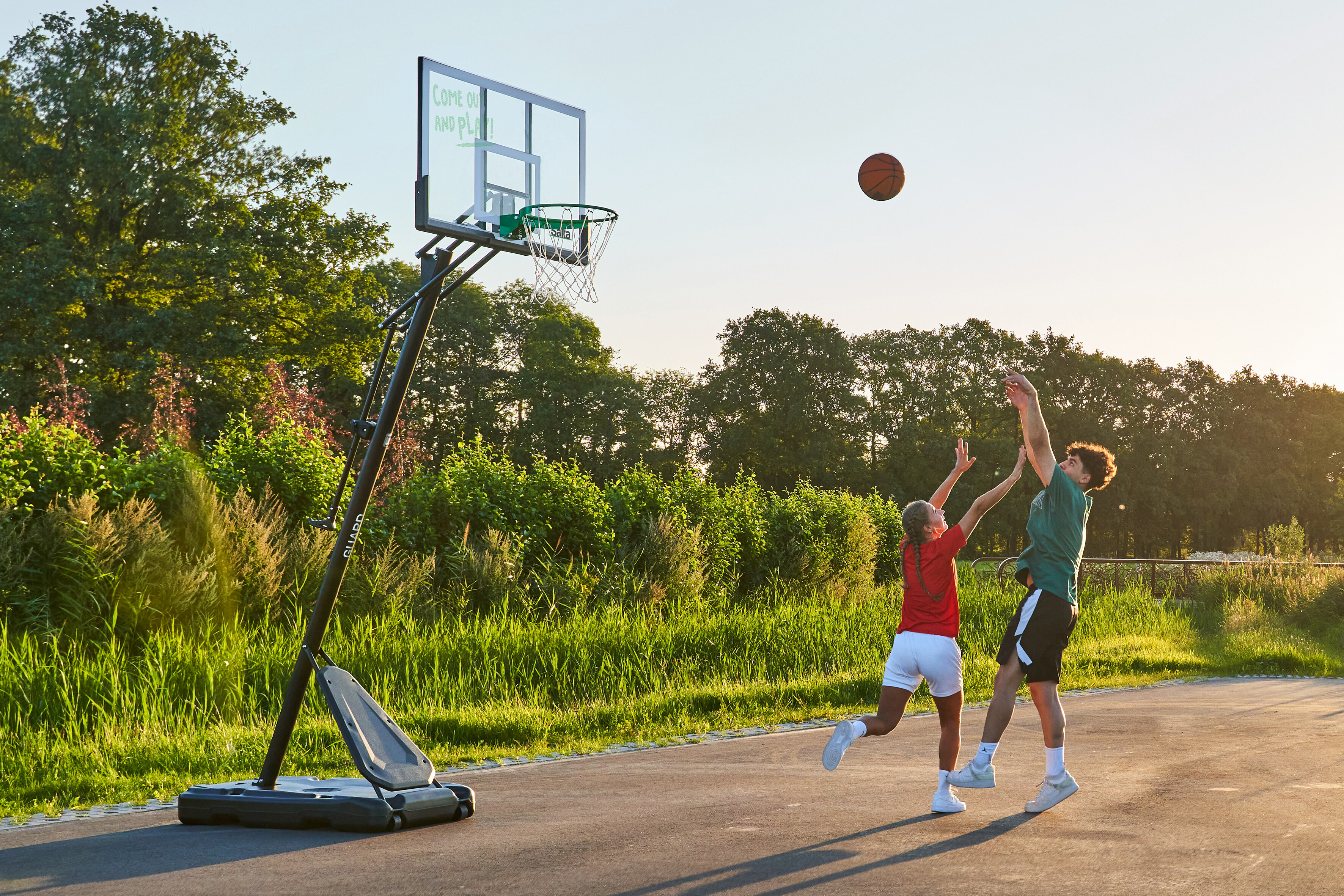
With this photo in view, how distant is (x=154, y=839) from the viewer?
6.25m

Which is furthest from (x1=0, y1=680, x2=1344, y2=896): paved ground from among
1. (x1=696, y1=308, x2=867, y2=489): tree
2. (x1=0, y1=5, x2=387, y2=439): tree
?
(x1=696, y1=308, x2=867, y2=489): tree

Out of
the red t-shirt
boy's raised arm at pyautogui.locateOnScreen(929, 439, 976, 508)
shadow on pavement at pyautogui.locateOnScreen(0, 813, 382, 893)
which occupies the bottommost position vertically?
shadow on pavement at pyautogui.locateOnScreen(0, 813, 382, 893)

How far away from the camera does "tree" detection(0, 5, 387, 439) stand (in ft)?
92.5

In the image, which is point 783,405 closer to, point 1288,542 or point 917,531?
point 1288,542

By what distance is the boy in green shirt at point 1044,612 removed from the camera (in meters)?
6.56

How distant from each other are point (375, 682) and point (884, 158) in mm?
8033

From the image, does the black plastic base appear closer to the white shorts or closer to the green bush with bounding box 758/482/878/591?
the white shorts

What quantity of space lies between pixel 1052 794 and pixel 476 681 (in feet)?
22.3

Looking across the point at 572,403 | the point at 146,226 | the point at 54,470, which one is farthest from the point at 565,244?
the point at 572,403

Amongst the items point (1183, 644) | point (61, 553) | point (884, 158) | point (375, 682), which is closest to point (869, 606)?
point (1183, 644)

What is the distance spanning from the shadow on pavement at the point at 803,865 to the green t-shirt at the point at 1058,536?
4.33 feet

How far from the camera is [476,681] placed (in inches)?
473

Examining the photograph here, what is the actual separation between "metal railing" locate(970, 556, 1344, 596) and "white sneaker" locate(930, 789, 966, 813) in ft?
56.5

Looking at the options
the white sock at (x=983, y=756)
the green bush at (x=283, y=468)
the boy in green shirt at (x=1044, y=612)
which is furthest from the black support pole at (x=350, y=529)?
the green bush at (x=283, y=468)
